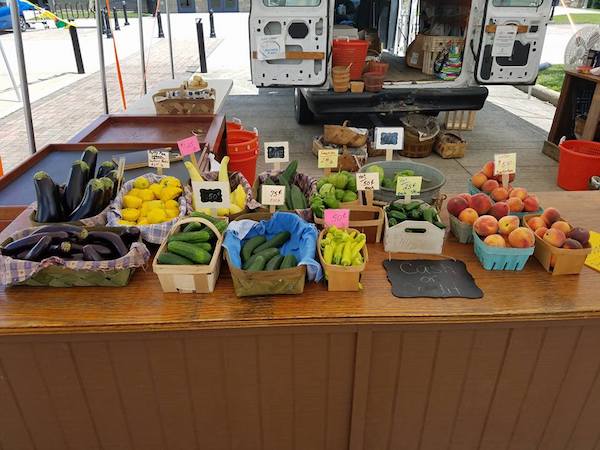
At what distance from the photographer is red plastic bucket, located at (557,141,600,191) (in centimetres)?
484

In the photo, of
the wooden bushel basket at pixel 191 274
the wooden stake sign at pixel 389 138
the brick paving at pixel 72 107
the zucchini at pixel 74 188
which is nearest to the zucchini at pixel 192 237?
the wooden bushel basket at pixel 191 274

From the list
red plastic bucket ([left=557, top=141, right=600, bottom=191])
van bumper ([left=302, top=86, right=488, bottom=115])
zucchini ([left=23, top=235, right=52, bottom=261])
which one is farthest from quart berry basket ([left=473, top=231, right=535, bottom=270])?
van bumper ([left=302, top=86, right=488, bottom=115])

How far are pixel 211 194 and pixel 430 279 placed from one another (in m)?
1.02

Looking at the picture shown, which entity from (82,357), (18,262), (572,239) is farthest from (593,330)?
(18,262)

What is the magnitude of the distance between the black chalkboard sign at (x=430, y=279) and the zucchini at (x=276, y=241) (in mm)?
449

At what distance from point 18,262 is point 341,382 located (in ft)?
4.32

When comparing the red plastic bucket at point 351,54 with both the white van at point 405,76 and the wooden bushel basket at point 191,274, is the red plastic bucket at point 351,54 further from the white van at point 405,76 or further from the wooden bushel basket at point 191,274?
the wooden bushel basket at point 191,274

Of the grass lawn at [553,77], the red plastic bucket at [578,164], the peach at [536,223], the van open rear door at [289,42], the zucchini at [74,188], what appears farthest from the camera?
the grass lawn at [553,77]

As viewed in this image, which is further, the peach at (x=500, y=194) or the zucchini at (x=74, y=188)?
the peach at (x=500, y=194)

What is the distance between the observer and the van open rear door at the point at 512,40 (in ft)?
17.5

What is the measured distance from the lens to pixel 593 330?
1.78 meters

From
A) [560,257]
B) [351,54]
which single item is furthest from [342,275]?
[351,54]

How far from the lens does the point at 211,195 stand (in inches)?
80.8

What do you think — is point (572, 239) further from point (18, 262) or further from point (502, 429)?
point (18, 262)
